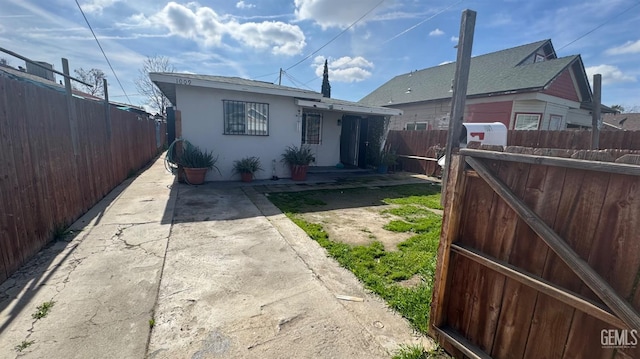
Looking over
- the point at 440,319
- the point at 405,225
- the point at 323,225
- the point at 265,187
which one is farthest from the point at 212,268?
the point at 265,187

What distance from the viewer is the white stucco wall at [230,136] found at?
7.02m

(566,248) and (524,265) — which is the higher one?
(566,248)

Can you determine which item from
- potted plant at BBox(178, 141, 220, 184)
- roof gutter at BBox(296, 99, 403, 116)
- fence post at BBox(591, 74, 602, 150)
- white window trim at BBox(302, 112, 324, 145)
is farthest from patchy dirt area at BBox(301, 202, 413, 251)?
white window trim at BBox(302, 112, 324, 145)

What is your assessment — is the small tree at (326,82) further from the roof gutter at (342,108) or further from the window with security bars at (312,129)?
the roof gutter at (342,108)

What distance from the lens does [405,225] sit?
176 inches

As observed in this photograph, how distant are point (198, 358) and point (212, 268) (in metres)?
1.23

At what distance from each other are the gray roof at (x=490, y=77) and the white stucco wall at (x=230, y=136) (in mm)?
9833

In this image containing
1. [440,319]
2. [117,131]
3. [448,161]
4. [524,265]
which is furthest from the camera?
[117,131]

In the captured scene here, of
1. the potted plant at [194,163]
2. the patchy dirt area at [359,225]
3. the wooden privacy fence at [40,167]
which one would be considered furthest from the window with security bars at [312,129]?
the wooden privacy fence at [40,167]

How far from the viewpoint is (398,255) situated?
3.30 m

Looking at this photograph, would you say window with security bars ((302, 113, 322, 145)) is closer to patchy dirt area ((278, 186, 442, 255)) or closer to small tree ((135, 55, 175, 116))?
patchy dirt area ((278, 186, 442, 255))

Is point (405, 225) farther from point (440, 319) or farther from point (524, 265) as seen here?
point (524, 265)

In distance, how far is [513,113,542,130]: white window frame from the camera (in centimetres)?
1111

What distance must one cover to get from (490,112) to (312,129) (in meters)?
8.58
